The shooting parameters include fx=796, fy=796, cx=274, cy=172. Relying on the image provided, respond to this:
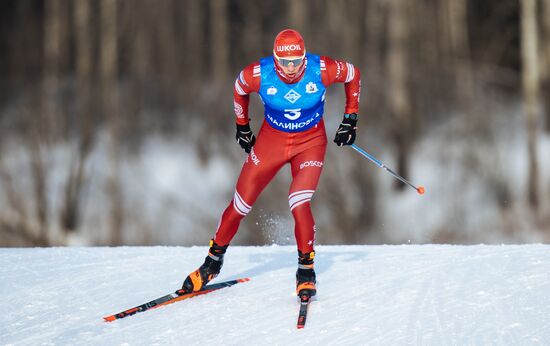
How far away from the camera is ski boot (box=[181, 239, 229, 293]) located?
190 inches

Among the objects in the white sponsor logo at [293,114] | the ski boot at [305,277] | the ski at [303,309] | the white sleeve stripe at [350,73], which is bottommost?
the ski at [303,309]

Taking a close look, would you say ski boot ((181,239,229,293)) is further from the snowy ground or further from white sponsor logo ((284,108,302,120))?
white sponsor logo ((284,108,302,120))

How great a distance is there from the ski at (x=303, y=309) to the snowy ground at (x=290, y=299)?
4 cm

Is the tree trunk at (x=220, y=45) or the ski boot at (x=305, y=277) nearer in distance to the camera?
the ski boot at (x=305, y=277)

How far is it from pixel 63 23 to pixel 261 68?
1467 centimetres

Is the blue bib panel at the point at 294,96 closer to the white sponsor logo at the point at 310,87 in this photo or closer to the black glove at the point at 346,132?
the white sponsor logo at the point at 310,87

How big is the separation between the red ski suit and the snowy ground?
0.45 m

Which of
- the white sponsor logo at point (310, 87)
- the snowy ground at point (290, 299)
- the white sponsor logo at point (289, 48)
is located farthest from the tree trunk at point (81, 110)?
the white sponsor logo at point (289, 48)

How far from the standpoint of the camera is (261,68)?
4.65 m

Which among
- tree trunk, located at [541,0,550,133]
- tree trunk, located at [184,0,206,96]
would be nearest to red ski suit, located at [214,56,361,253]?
tree trunk, located at [541,0,550,133]

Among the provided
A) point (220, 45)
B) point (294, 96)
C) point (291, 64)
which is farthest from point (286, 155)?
point (220, 45)

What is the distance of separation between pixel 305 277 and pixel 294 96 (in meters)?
1.05

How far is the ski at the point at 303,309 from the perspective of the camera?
4223mm

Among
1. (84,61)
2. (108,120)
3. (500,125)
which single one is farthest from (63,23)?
(500,125)
